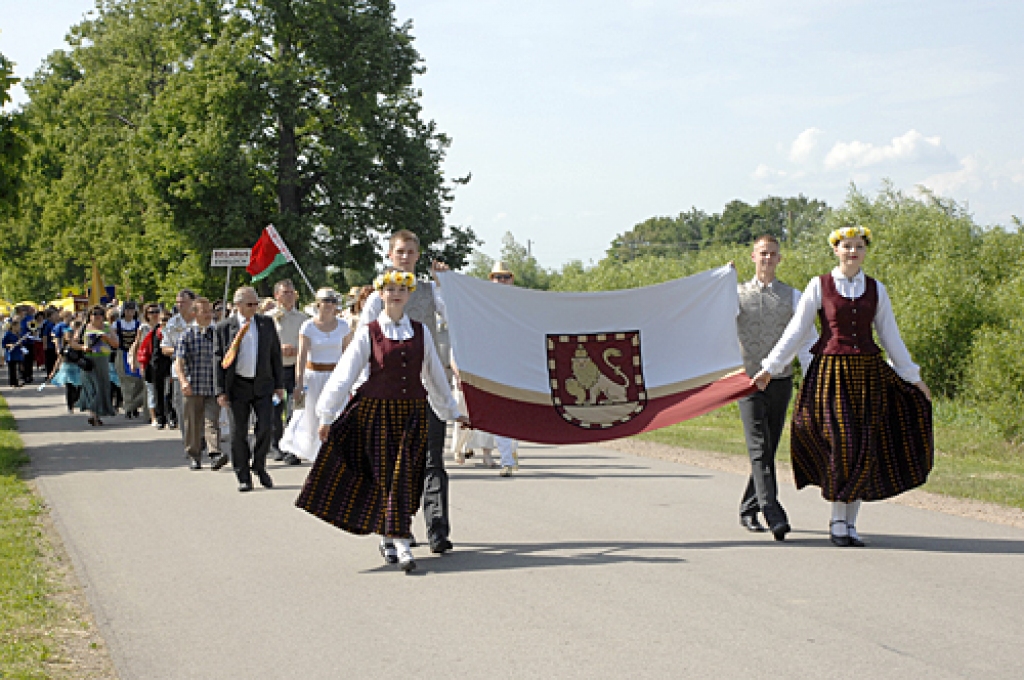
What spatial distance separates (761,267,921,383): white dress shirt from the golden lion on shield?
5.14 ft

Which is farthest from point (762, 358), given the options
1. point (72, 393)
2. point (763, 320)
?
point (72, 393)

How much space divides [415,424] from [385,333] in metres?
0.65

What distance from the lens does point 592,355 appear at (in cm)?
987

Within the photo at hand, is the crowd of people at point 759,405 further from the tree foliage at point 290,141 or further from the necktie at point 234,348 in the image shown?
the tree foliage at point 290,141

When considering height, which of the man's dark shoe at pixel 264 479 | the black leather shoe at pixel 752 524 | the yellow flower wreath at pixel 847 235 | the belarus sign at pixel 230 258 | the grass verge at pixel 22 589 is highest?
the belarus sign at pixel 230 258

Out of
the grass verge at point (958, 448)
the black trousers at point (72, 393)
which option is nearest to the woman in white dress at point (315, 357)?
the grass verge at point (958, 448)

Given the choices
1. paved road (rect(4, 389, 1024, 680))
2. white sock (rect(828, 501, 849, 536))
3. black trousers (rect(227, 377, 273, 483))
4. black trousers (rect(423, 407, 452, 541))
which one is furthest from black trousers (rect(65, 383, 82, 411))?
white sock (rect(828, 501, 849, 536))

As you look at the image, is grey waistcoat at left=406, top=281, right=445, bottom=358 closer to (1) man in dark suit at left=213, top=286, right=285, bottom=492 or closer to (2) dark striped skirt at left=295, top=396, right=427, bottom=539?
(2) dark striped skirt at left=295, top=396, right=427, bottom=539

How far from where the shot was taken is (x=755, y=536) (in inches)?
355

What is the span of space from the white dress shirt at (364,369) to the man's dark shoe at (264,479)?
15.1ft

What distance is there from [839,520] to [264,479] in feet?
21.2

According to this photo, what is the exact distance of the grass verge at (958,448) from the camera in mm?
11781

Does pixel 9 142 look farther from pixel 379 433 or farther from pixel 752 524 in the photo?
pixel 752 524

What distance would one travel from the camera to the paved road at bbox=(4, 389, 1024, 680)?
19.2ft
